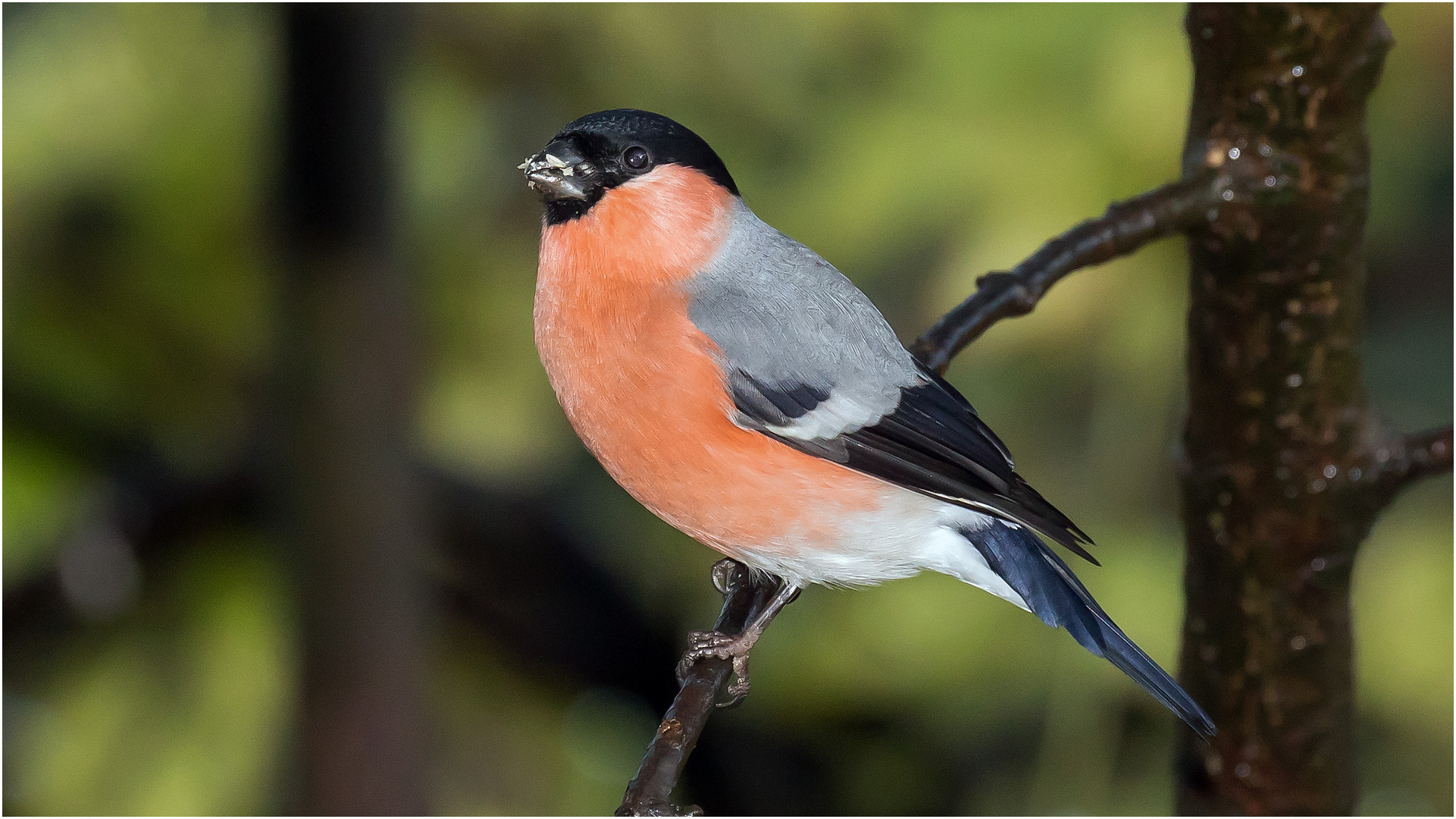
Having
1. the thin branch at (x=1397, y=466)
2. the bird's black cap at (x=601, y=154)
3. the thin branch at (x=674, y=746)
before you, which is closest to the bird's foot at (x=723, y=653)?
the thin branch at (x=674, y=746)

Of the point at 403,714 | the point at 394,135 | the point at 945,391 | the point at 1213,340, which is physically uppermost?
the point at 394,135

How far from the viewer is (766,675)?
8.11 feet

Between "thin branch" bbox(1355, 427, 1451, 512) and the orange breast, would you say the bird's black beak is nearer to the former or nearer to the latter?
the orange breast

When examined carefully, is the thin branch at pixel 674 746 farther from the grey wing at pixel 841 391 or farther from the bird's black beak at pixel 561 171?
the bird's black beak at pixel 561 171

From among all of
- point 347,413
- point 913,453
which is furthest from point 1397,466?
point 347,413

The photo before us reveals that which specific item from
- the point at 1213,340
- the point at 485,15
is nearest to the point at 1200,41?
the point at 1213,340

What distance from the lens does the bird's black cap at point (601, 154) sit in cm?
130

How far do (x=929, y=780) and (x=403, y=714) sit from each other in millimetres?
1113

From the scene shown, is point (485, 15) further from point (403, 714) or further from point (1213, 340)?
point (1213, 340)

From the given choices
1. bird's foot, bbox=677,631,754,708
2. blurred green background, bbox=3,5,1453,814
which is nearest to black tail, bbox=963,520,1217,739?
bird's foot, bbox=677,631,754,708

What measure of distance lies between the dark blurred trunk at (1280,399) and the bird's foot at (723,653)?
0.58 metres

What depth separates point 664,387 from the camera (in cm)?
130

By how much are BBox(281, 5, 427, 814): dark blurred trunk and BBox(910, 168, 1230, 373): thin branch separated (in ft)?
3.00

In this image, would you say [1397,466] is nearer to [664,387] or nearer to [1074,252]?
[1074,252]
